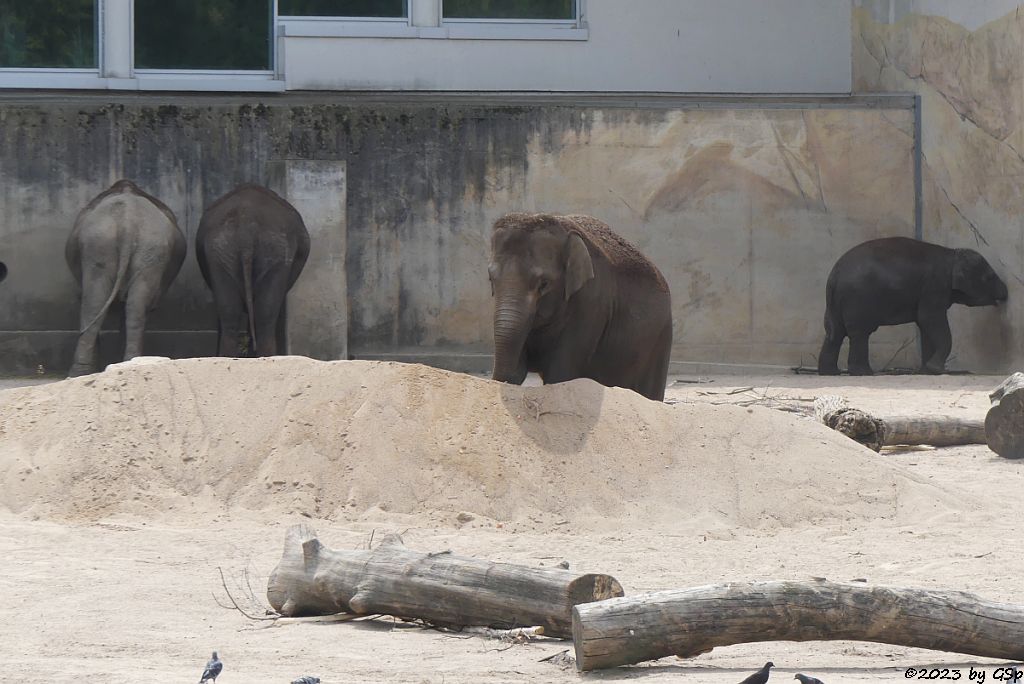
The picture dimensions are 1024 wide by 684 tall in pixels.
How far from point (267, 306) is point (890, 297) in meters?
6.05

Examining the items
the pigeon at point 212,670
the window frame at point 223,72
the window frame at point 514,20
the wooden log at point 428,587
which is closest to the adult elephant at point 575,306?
the wooden log at point 428,587

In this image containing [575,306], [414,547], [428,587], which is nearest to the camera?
[428,587]

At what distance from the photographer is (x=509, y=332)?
895 centimetres

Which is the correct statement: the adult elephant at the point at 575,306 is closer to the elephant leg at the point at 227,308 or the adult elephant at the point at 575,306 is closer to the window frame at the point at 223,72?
the elephant leg at the point at 227,308

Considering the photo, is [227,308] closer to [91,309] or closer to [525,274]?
[91,309]

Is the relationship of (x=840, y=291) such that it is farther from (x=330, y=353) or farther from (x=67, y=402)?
(x=67, y=402)

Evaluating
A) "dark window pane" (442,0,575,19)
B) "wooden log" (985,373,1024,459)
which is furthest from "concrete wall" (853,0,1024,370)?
"wooden log" (985,373,1024,459)

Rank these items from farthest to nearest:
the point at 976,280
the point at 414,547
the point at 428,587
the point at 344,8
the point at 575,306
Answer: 1. the point at 344,8
2. the point at 976,280
3. the point at 575,306
4. the point at 414,547
5. the point at 428,587

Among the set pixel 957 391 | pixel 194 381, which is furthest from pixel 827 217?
pixel 194 381

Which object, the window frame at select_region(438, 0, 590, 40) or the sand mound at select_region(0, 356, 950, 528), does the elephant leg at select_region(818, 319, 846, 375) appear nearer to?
the window frame at select_region(438, 0, 590, 40)

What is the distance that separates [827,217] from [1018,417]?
25.0ft

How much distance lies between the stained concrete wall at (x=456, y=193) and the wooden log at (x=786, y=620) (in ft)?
36.6

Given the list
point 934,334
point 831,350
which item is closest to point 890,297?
point 934,334

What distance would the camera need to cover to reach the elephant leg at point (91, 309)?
14.7 metres
